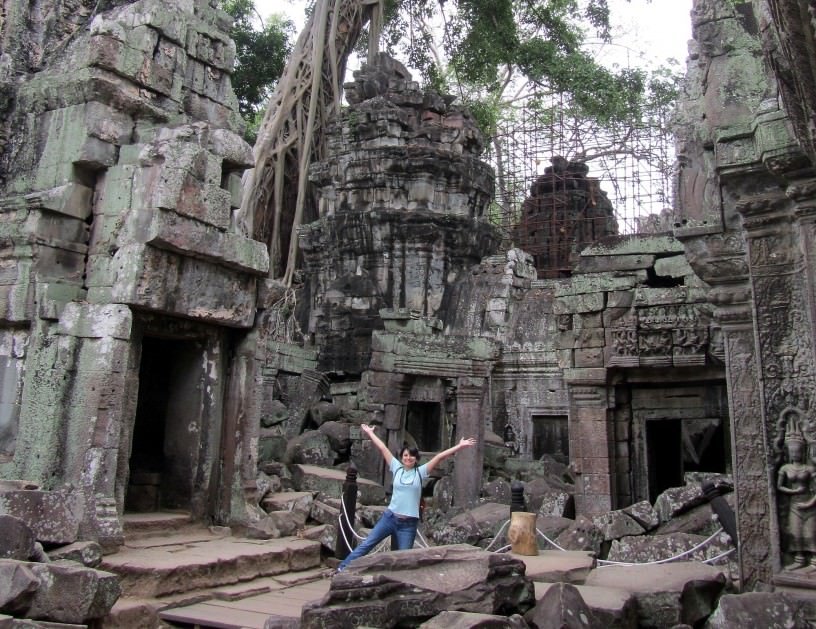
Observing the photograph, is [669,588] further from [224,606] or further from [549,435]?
[549,435]

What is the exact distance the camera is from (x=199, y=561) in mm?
5102

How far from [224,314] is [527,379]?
1087 cm

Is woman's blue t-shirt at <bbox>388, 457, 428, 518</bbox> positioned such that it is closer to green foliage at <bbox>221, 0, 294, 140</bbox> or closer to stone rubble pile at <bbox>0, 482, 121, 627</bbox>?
stone rubble pile at <bbox>0, 482, 121, 627</bbox>

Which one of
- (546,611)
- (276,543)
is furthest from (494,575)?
(276,543)

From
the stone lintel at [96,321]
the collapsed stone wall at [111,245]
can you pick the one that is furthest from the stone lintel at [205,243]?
the stone lintel at [96,321]

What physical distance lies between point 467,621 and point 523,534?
247 cm

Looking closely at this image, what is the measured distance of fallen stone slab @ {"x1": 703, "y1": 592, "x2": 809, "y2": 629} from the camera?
11.1 ft

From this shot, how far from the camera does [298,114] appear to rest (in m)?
20.0

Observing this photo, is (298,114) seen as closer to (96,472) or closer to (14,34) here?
(14,34)

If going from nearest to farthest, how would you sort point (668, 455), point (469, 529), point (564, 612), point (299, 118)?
1. point (564, 612)
2. point (469, 529)
3. point (668, 455)
4. point (299, 118)

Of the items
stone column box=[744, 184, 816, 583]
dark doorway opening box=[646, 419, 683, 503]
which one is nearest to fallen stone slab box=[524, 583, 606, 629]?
stone column box=[744, 184, 816, 583]

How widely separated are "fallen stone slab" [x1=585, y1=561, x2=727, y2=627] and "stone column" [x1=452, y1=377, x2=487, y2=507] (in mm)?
5670

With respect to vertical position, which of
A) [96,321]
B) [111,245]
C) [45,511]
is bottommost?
[45,511]

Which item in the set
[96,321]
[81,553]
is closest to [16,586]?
[81,553]
